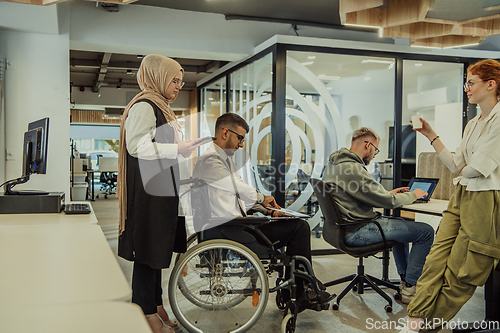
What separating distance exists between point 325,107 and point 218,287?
3.10 meters

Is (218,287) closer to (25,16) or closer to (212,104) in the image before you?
(25,16)

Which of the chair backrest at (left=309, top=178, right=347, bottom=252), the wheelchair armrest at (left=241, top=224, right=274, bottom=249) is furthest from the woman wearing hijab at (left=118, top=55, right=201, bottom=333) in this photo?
the chair backrest at (left=309, top=178, right=347, bottom=252)

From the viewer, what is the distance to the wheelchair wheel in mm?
2201

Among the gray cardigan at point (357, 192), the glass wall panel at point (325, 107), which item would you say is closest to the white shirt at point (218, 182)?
the gray cardigan at point (357, 192)

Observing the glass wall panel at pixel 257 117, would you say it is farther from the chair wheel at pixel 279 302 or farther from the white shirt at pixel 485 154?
the white shirt at pixel 485 154

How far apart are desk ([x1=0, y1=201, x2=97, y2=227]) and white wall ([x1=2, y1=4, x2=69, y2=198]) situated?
262cm

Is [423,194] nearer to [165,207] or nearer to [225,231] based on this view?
[225,231]

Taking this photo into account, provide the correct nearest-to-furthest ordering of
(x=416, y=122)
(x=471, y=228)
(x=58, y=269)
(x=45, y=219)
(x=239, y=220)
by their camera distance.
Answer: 1. (x=58, y=269)
2. (x=45, y=219)
3. (x=471, y=228)
4. (x=239, y=220)
5. (x=416, y=122)

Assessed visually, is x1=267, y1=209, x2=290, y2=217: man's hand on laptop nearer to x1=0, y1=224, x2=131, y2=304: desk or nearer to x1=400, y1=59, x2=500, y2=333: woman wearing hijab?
x1=400, y1=59, x2=500, y2=333: woman wearing hijab

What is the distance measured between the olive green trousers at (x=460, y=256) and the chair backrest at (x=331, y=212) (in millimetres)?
677

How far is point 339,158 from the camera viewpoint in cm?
282

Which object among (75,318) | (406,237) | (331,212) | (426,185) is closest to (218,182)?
(331,212)

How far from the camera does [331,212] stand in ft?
9.09

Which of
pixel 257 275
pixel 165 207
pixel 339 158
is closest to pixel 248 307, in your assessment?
pixel 257 275
